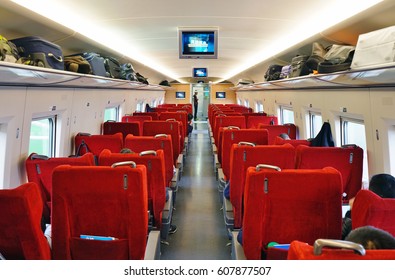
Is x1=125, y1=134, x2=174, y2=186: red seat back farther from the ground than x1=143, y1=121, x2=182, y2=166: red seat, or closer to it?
closer to it

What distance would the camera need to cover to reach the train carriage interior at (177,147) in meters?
1.92

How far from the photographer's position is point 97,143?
15.7ft

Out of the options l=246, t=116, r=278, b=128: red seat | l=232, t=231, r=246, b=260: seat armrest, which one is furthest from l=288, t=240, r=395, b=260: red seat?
l=246, t=116, r=278, b=128: red seat

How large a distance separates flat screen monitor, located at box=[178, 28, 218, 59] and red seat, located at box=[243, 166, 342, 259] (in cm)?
361

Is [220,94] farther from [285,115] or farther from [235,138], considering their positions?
[235,138]

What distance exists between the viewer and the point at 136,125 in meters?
6.05

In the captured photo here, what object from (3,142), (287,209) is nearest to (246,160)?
(287,209)

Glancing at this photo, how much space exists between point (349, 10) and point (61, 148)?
4.49 m

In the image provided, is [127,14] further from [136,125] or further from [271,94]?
[271,94]

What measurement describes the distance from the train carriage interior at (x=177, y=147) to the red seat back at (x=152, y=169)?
0.01 meters

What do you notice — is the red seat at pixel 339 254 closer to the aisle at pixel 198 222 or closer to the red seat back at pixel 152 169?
the red seat back at pixel 152 169

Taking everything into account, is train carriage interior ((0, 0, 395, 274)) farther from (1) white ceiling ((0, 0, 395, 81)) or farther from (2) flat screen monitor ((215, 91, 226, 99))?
→ (2) flat screen monitor ((215, 91, 226, 99))

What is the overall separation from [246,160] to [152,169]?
96 cm

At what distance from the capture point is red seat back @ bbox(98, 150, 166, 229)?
289 centimetres
